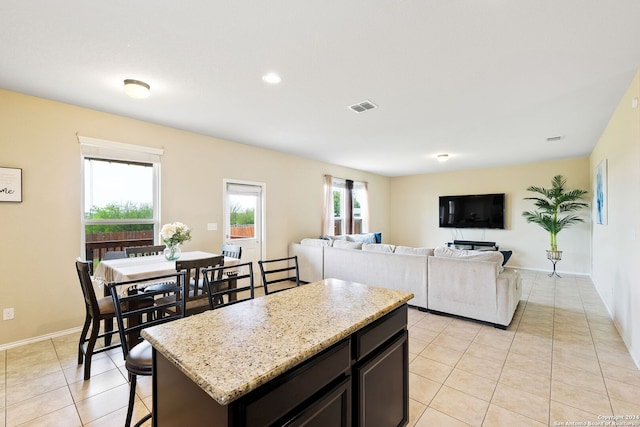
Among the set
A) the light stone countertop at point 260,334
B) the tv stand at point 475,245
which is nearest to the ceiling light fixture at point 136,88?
the light stone countertop at point 260,334

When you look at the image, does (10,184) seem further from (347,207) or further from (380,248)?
(347,207)

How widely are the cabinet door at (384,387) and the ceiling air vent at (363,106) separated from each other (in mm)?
2497

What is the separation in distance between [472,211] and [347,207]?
10.6 ft

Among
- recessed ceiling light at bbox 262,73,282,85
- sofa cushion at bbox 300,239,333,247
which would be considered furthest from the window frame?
sofa cushion at bbox 300,239,333,247

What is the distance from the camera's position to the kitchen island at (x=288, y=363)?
0.92 metres

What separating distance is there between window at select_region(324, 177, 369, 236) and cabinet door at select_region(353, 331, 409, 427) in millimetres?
4962

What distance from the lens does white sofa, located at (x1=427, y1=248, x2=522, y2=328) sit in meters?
3.29

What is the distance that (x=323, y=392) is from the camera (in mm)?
1142

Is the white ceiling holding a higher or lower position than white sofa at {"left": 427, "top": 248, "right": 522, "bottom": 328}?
higher

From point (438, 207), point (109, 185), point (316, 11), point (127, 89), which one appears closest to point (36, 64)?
point (127, 89)

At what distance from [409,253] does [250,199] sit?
9.39 ft

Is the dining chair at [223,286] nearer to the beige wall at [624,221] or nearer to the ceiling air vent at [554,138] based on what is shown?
the beige wall at [624,221]

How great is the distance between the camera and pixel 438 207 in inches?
321

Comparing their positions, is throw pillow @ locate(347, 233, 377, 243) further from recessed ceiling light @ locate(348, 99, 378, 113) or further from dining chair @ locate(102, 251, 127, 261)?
dining chair @ locate(102, 251, 127, 261)
